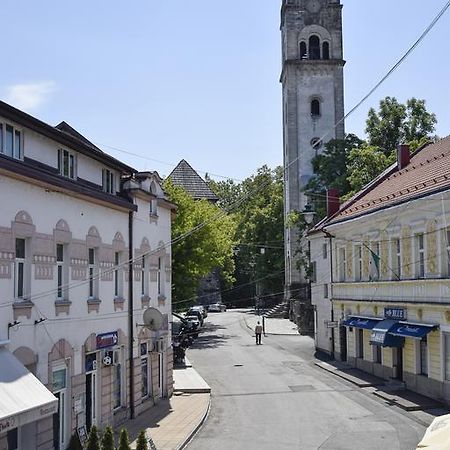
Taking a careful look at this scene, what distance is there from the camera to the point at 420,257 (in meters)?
26.8

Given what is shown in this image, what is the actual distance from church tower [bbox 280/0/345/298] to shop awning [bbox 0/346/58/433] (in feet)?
158

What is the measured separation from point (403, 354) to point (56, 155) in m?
16.9

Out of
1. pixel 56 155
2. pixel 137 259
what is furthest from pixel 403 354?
pixel 56 155

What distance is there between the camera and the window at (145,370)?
79.9ft

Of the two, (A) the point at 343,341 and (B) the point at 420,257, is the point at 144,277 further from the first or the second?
(A) the point at 343,341

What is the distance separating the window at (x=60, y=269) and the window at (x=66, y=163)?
1917mm

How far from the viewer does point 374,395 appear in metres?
27.1

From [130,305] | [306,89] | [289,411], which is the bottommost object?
[289,411]

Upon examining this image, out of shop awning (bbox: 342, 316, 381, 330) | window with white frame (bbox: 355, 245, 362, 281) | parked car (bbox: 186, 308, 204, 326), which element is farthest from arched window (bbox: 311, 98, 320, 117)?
shop awning (bbox: 342, 316, 381, 330)

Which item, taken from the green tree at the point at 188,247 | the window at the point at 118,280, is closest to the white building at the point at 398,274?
the green tree at the point at 188,247

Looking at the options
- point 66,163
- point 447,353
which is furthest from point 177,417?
point 447,353

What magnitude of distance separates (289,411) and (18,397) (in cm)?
1279

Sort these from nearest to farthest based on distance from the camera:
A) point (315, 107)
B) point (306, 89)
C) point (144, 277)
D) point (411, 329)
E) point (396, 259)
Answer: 1. point (144, 277)
2. point (411, 329)
3. point (396, 259)
4. point (306, 89)
5. point (315, 107)

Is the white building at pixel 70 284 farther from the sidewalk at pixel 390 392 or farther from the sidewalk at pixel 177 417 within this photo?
the sidewalk at pixel 390 392
